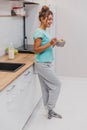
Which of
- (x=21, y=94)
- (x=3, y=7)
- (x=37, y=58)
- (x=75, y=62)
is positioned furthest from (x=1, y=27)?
(x=75, y=62)

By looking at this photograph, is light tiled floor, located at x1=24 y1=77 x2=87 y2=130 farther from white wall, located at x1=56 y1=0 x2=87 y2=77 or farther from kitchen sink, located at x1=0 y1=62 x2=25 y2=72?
kitchen sink, located at x1=0 y1=62 x2=25 y2=72

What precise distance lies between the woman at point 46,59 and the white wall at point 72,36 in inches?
69.5

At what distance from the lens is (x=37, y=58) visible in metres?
2.83

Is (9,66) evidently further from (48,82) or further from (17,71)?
(48,82)

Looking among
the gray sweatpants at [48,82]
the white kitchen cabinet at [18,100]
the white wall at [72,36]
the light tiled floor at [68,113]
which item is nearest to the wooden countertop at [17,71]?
the white kitchen cabinet at [18,100]

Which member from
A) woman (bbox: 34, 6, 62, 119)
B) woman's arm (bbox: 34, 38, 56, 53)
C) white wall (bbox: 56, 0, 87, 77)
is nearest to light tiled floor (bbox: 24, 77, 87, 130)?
woman (bbox: 34, 6, 62, 119)

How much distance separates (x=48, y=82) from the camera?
291cm

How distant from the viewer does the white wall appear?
4.46 meters

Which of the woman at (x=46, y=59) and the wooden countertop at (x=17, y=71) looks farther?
the woman at (x=46, y=59)

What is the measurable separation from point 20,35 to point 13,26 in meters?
0.39

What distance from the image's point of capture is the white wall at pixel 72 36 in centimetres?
446

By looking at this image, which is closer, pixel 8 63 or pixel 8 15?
pixel 8 63

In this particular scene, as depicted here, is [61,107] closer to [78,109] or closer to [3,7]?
[78,109]

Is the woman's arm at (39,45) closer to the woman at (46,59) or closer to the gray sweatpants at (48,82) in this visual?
the woman at (46,59)
